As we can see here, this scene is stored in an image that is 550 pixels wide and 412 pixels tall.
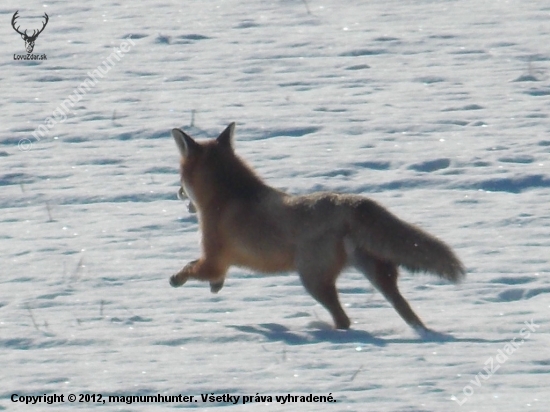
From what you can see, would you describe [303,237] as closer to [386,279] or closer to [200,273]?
[386,279]

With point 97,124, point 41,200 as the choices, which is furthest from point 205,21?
point 41,200

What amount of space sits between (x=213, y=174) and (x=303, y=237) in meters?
1.22

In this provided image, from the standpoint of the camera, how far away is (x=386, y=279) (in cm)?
611

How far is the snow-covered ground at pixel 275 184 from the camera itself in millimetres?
5195

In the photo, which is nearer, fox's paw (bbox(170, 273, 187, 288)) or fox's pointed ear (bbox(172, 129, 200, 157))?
fox's paw (bbox(170, 273, 187, 288))

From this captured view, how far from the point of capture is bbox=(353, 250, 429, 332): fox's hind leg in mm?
6043

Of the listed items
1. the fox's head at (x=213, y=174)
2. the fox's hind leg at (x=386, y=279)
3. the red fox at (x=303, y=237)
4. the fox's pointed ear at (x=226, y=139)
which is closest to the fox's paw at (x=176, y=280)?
the red fox at (x=303, y=237)

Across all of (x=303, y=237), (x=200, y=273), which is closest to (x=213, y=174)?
(x=200, y=273)

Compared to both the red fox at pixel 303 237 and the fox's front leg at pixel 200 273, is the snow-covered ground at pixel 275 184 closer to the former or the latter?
the fox's front leg at pixel 200 273

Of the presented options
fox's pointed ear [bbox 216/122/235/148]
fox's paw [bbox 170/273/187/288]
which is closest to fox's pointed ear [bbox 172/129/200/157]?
fox's pointed ear [bbox 216/122/235/148]

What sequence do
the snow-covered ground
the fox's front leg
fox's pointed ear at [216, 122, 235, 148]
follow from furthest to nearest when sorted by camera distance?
fox's pointed ear at [216, 122, 235, 148] → the fox's front leg → the snow-covered ground

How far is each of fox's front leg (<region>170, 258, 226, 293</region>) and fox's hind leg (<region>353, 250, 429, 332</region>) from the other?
113cm

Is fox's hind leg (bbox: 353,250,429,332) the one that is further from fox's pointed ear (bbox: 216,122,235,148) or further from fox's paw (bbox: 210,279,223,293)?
fox's pointed ear (bbox: 216,122,235,148)

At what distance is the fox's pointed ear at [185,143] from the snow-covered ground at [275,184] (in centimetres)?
81
